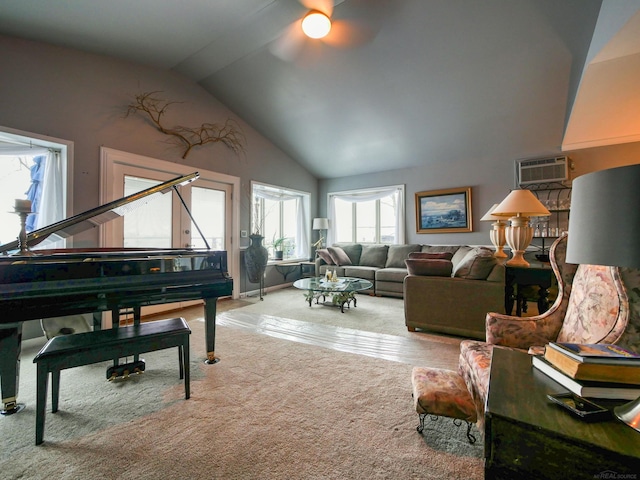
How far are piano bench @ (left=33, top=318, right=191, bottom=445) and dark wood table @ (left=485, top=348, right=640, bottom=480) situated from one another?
5.35 ft

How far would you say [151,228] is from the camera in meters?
3.55

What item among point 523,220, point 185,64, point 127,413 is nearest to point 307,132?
point 185,64

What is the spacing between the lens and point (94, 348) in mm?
1503

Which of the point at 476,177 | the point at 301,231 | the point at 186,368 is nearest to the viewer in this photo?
the point at 186,368

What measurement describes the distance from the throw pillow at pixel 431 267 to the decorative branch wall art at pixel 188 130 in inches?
131

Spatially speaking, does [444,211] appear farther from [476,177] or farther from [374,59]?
[374,59]

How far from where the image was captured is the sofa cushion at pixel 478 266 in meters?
2.68

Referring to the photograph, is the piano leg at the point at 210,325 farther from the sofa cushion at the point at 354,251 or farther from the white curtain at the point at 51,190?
the sofa cushion at the point at 354,251

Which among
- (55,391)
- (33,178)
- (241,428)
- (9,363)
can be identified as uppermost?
(33,178)

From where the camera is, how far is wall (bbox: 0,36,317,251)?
2572 mm

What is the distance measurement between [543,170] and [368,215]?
10.2ft

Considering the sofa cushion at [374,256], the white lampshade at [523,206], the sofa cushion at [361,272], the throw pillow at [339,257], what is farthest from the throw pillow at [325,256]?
the white lampshade at [523,206]

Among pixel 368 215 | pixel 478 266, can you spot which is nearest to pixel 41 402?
pixel 478 266

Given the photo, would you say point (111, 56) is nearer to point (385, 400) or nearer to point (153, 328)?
point (153, 328)
